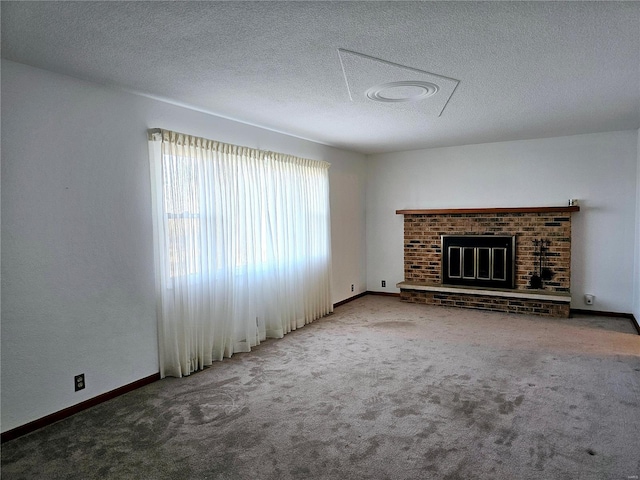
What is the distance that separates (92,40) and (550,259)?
19.0ft

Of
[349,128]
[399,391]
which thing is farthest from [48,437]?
[349,128]

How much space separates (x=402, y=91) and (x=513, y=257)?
3.58m

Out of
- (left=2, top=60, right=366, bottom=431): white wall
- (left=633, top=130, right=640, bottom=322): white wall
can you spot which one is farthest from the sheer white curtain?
(left=633, top=130, right=640, bottom=322): white wall

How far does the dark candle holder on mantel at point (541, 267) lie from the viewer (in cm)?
579

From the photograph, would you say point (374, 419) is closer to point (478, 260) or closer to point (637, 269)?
point (478, 260)

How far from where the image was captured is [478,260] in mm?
6195

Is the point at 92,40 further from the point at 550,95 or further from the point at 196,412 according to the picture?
the point at 550,95

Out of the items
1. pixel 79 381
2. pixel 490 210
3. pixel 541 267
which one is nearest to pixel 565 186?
pixel 490 210

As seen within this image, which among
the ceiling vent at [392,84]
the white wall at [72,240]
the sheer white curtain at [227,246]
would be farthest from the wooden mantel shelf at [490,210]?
the white wall at [72,240]

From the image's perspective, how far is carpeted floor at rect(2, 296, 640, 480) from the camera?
92.0 inches

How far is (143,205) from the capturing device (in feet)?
11.5

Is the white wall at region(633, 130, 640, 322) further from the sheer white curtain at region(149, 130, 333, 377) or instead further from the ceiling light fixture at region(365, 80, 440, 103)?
the sheer white curtain at region(149, 130, 333, 377)

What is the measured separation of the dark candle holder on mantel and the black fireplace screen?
0.29 metres

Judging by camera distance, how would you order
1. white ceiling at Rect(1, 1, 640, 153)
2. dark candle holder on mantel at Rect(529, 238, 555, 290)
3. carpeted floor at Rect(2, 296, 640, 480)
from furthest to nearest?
1. dark candle holder on mantel at Rect(529, 238, 555, 290)
2. carpeted floor at Rect(2, 296, 640, 480)
3. white ceiling at Rect(1, 1, 640, 153)
